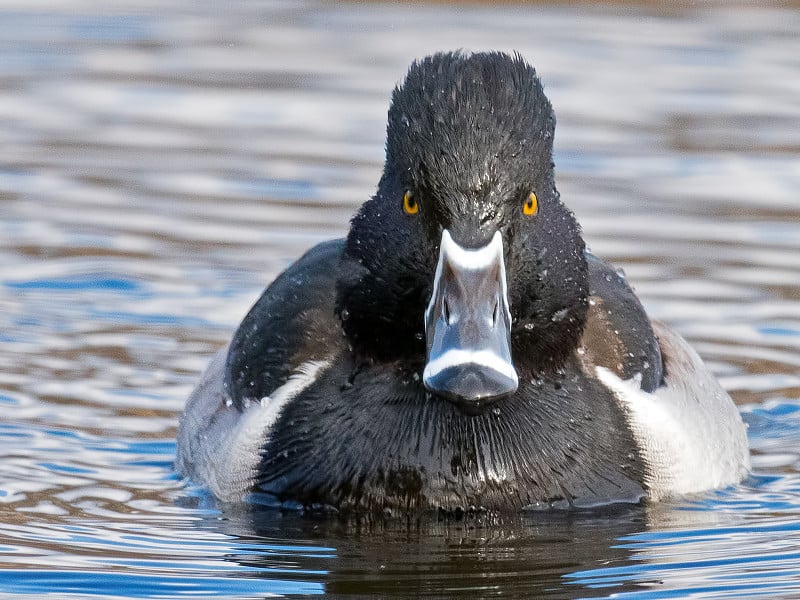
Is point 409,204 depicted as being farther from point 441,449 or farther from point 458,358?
point 441,449

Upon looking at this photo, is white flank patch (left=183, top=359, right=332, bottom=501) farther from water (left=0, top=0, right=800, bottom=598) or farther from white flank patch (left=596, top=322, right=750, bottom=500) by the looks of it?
white flank patch (left=596, top=322, right=750, bottom=500)

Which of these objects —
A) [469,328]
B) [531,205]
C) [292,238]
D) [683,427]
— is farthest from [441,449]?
[292,238]

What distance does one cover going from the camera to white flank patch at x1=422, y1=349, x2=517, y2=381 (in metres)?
7.11

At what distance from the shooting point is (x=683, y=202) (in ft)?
47.2

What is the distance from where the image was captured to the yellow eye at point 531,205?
25.4 ft

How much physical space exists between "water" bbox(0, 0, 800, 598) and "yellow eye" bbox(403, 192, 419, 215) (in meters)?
1.37

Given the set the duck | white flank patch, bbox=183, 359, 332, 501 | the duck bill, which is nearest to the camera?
the duck bill

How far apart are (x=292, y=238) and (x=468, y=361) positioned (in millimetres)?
A: 6575

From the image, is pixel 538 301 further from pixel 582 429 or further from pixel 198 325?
pixel 198 325

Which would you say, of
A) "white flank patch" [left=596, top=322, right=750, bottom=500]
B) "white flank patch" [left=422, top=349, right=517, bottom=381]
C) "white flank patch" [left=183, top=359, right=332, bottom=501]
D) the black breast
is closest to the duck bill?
"white flank patch" [left=422, top=349, right=517, bottom=381]

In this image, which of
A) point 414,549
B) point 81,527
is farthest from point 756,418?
point 81,527

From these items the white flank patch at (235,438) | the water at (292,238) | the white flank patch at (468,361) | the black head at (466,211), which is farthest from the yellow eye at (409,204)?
the water at (292,238)

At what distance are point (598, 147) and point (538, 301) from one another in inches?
318

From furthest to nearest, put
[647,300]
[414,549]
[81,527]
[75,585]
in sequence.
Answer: [647,300] → [81,527] → [414,549] → [75,585]
